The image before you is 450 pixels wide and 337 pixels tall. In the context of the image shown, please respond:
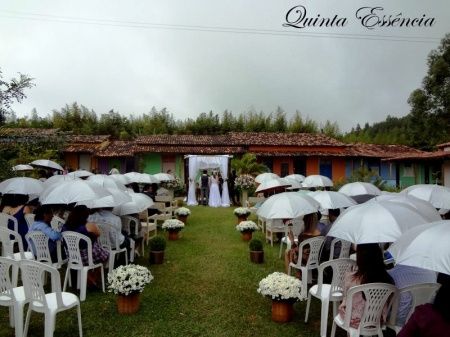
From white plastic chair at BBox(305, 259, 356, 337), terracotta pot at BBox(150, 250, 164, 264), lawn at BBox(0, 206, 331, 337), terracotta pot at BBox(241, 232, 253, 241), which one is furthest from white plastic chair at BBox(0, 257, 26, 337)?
terracotta pot at BBox(241, 232, 253, 241)

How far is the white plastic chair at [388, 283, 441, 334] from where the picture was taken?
313 centimetres

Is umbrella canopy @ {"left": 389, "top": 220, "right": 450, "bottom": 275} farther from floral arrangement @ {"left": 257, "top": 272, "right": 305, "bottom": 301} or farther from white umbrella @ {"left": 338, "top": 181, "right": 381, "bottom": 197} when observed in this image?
white umbrella @ {"left": 338, "top": 181, "right": 381, "bottom": 197}

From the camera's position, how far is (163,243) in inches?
282

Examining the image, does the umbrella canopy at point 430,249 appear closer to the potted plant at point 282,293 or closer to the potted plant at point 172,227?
the potted plant at point 282,293

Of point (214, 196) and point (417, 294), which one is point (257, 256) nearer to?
point (417, 294)

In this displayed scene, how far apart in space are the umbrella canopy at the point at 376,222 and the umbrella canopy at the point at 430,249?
631mm

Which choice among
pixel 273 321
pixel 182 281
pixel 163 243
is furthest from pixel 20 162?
pixel 273 321

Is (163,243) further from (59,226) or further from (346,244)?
(346,244)

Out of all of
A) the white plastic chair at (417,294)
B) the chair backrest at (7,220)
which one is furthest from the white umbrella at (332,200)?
the chair backrest at (7,220)

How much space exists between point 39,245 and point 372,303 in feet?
14.0

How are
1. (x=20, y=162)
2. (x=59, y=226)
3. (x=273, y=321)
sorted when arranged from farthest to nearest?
1. (x=20, y=162)
2. (x=59, y=226)
3. (x=273, y=321)

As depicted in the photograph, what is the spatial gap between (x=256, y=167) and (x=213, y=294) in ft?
45.7

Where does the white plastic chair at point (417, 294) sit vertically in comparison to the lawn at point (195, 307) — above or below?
above

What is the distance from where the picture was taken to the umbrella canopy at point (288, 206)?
5367 millimetres
